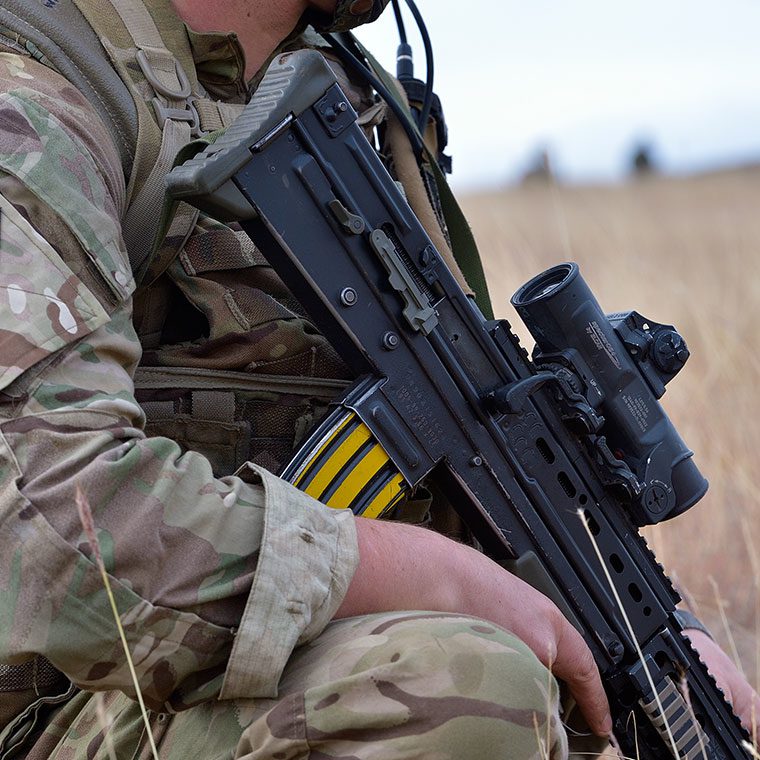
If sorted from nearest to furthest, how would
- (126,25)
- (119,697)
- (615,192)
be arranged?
(119,697)
(126,25)
(615,192)

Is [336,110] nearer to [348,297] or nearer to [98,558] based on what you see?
[348,297]

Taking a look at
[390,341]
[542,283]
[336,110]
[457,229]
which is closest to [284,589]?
[390,341]

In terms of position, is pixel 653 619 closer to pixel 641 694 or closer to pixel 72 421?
pixel 641 694

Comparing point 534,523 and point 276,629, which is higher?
point 276,629

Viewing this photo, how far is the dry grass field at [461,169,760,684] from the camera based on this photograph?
355 cm

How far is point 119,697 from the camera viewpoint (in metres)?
1.67

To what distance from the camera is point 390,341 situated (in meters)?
1.86

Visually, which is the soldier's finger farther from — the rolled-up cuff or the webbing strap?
the webbing strap

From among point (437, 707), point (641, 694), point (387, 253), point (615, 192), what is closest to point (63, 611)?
point (437, 707)

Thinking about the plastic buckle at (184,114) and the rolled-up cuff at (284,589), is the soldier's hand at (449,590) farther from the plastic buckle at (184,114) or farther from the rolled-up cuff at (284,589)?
the plastic buckle at (184,114)

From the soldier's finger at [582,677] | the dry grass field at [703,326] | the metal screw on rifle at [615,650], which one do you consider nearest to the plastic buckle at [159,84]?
the soldier's finger at [582,677]

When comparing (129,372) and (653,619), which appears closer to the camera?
(129,372)

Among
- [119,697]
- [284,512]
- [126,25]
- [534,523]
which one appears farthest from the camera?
[534,523]

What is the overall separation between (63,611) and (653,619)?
1267 millimetres
